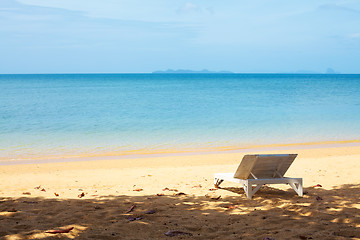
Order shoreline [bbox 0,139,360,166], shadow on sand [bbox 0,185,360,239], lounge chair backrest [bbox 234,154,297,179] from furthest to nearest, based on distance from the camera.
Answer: shoreline [bbox 0,139,360,166], lounge chair backrest [bbox 234,154,297,179], shadow on sand [bbox 0,185,360,239]

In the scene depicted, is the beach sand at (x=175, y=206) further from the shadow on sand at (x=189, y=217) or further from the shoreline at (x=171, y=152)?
the shoreline at (x=171, y=152)

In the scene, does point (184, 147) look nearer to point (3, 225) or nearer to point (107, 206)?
point (107, 206)

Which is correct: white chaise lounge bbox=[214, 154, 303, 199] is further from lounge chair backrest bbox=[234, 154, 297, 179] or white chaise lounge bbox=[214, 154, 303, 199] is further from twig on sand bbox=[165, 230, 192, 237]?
twig on sand bbox=[165, 230, 192, 237]

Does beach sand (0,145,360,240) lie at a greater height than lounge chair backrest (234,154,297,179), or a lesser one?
lesser

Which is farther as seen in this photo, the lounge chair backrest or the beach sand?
the lounge chair backrest

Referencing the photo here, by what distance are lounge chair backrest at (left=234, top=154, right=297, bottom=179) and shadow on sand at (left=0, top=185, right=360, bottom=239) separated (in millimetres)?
386

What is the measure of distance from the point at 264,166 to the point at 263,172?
0.18m

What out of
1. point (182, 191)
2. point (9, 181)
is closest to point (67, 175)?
point (9, 181)

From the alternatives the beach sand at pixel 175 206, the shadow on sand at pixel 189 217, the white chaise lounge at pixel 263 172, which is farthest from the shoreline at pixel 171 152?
the white chaise lounge at pixel 263 172

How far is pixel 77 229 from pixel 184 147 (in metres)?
12.0

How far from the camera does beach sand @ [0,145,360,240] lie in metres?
5.06

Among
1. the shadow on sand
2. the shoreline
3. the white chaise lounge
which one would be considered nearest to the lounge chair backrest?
the white chaise lounge

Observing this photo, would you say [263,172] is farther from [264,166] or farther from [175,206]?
[175,206]

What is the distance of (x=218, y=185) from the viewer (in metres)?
8.41
